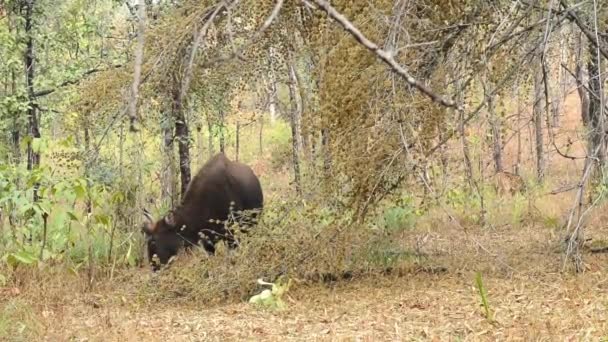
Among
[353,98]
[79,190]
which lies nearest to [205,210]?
[79,190]

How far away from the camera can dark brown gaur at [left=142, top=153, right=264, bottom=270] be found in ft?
32.8

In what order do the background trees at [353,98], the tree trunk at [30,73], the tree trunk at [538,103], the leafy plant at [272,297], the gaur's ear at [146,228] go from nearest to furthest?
the background trees at [353,98] → the leafy plant at [272,297] → the tree trunk at [538,103] → the gaur's ear at [146,228] → the tree trunk at [30,73]

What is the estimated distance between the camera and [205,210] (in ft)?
34.3

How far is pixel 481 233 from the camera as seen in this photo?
10711mm

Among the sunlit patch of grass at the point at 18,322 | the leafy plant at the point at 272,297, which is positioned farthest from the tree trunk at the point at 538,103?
the sunlit patch of grass at the point at 18,322

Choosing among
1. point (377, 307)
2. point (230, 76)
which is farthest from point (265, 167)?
point (377, 307)

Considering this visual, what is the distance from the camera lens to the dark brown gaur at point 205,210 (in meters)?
9.98

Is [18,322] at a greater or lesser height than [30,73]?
lesser

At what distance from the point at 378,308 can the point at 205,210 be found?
13.7ft

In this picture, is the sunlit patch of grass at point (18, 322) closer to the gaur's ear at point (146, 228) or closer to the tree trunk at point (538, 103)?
the gaur's ear at point (146, 228)

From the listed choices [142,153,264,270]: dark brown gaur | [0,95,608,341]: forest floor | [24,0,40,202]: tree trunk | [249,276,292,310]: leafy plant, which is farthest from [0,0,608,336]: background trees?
[24,0,40,202]: tree trunk

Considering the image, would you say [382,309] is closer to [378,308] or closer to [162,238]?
[378,308]

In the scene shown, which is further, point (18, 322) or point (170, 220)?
point (170, 220)

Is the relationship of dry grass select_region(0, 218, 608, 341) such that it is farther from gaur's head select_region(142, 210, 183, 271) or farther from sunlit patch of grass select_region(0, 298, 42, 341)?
gaur's head select_region(142, 210, 183, 271)
